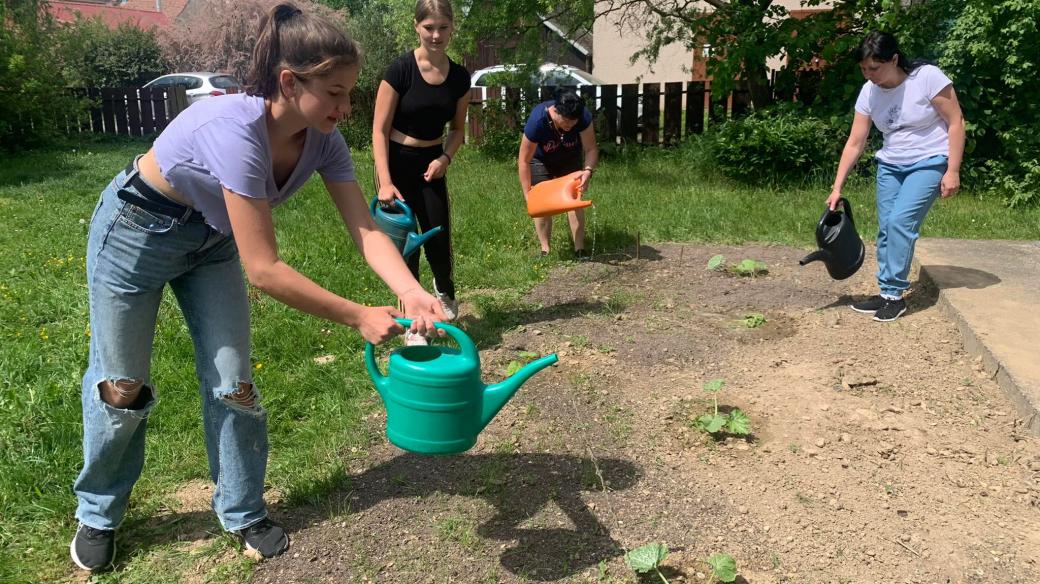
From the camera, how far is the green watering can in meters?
1.94

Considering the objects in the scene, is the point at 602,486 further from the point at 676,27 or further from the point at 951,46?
the point at 676,27

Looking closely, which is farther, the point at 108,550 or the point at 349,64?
the point at 108,550

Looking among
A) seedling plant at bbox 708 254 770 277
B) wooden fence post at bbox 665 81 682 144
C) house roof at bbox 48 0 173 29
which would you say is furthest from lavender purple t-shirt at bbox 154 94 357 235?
house roof at bbox 48 0 173 29

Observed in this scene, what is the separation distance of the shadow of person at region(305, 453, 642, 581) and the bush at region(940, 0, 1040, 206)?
618 cm

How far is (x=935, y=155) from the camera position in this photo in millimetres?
4082

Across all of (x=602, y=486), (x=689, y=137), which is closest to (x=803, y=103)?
(x=689, y=137)

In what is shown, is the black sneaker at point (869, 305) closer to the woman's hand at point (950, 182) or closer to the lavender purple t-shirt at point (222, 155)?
the woman's hand at point (950, 182)

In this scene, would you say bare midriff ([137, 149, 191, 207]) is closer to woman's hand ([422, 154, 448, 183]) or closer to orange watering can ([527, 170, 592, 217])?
woman's hand ([422, 154, 448, 183])

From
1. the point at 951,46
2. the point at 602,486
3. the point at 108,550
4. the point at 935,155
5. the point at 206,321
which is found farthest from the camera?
the point at 951,46

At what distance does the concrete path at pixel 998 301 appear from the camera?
331cm

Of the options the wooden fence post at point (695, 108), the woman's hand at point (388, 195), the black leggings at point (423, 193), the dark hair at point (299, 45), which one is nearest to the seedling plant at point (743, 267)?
the black leggings at point (423, 193)

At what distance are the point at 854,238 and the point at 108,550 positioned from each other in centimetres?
372

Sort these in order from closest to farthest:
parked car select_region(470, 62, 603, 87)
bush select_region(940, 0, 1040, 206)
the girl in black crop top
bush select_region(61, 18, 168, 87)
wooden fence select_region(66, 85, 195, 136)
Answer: the girl in black crop top < bush select_region(940, 0, 1040, 206) < parked car select_region(470, 62, 603, 87) < wooden fence select_region(66, 85, 195, 136) < bush select_region(61, 18, 168, 87)

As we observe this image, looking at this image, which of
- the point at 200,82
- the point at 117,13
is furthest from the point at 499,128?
the point at 117,13
